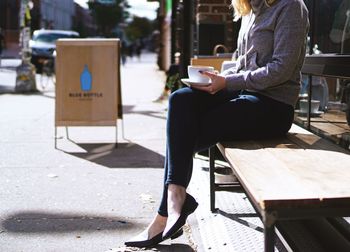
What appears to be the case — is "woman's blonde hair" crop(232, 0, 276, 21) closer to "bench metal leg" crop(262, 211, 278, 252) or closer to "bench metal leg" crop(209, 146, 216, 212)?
"bench metal leg" crop(209, 146, 216, 212)

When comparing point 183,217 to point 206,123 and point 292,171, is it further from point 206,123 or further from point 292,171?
point 292,171

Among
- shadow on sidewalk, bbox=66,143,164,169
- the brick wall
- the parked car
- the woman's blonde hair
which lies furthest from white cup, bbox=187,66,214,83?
the parked car

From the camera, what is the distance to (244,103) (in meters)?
2.89

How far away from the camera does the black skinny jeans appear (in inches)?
110

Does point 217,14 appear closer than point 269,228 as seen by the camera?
No

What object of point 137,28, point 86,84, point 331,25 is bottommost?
point 86,84

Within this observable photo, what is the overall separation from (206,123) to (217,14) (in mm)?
3419

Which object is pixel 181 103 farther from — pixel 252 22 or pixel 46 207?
pixel 46 207

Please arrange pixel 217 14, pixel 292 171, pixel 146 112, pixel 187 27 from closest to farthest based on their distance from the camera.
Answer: pixel 292 171 → pixel 217 14 → pixel 187 27 → pixel 146 112

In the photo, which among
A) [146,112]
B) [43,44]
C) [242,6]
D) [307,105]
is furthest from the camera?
[43,44]

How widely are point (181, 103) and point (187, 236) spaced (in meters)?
0.98

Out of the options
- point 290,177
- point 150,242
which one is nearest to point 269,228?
point 290,177

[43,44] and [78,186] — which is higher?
[43,44]

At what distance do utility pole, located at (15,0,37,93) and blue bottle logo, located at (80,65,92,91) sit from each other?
7687mm
